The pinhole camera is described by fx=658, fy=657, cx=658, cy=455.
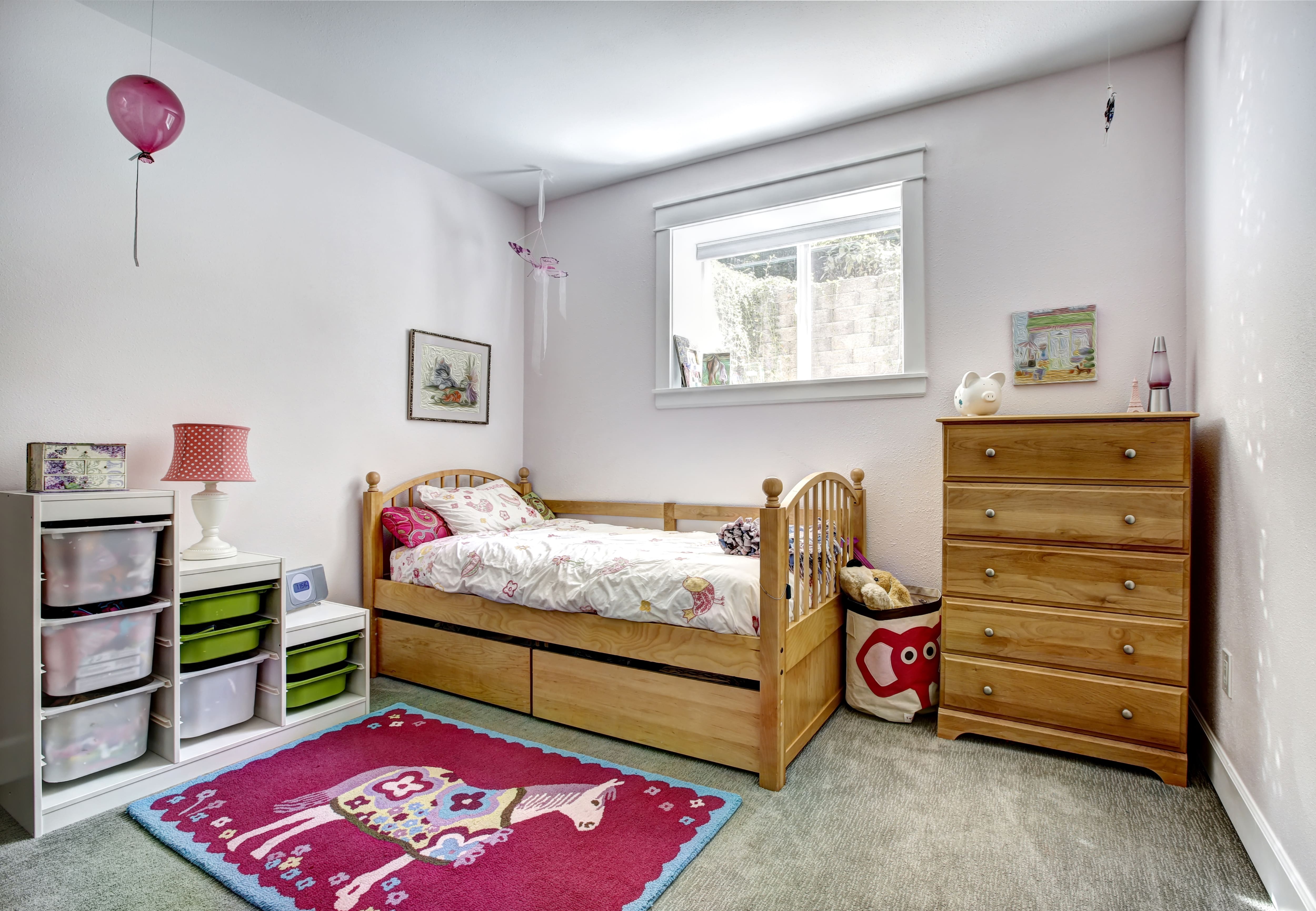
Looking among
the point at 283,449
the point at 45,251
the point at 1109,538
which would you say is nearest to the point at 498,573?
the point at 283,449

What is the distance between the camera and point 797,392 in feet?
9.96

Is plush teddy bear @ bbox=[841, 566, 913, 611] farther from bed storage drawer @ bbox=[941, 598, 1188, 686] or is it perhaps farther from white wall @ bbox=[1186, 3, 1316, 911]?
white wall @ bbox=[1186, 3, 1316, 911]

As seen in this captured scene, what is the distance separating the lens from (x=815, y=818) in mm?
1771

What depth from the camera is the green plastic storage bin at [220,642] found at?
2.03 meters

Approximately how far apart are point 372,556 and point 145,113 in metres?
1.78

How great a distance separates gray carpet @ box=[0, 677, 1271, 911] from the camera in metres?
1.45

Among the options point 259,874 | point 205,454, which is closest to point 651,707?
point 259,874

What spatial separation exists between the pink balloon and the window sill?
2169 mm

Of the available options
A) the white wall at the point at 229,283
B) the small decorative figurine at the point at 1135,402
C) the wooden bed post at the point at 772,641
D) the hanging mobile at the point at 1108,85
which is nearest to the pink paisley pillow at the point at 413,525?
the white wall at the point at 229,283

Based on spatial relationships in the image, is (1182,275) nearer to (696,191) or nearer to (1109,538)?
(1109,538)

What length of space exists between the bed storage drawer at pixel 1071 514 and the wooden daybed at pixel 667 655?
1.57 feet

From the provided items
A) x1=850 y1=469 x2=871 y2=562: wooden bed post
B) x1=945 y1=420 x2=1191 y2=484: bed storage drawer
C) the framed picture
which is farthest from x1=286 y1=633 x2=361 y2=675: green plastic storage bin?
x1=945 y1=420 x2=1191 y2=484: bed storage drawer

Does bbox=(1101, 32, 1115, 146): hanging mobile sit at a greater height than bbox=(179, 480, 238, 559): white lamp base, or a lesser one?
greater

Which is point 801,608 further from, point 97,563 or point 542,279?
point 542,279
